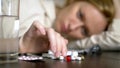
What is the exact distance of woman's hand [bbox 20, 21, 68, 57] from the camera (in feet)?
2.49

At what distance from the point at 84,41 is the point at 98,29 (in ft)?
0.48

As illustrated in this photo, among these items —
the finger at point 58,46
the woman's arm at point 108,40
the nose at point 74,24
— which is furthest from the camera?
the nose at point 74,24

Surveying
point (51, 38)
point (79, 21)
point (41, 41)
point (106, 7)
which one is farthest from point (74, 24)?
point (51, 38)

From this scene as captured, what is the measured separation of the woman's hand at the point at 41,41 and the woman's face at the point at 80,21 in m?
0.51

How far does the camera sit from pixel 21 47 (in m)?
0.88

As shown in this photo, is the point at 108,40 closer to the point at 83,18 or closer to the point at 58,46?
the point at 83,18

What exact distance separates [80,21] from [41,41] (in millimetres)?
568

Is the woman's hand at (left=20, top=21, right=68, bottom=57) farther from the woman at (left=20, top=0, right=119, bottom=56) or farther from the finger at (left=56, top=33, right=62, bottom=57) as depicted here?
the woman at (left=20, top=0, right=119, bottom=56)

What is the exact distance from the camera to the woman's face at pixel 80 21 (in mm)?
1407

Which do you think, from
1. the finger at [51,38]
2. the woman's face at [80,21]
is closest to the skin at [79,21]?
the woman's face at [80,21]

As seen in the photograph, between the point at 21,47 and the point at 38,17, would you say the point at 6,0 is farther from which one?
the point at 38,17

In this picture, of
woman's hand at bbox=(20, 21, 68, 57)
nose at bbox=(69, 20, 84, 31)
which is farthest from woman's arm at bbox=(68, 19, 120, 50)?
woman's hand at bbox=(20, 21, 68, 57)

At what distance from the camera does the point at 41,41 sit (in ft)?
2.89

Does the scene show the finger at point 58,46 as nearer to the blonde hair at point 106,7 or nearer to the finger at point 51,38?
the finger at point 51,38
